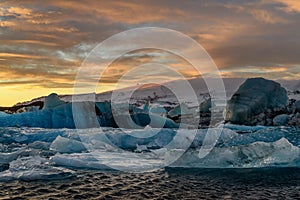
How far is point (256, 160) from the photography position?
10.2 meters

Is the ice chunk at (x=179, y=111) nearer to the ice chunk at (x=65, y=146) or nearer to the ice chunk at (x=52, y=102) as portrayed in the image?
the ice chunk at (x=52, y=102)

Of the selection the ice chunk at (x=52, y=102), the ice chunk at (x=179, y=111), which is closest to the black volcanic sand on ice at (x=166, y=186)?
the ice chunk at (x=52, y=102)

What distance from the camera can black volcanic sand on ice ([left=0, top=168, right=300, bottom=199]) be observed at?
6.48 m

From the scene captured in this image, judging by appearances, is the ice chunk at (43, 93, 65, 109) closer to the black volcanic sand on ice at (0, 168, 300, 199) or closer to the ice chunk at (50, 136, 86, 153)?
the ice chunk at (50, 136, 86, 153)

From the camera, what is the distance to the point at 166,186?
7281 millimetres

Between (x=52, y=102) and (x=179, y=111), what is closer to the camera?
(x=52, y=102)

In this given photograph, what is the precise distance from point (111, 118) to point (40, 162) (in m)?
13.4

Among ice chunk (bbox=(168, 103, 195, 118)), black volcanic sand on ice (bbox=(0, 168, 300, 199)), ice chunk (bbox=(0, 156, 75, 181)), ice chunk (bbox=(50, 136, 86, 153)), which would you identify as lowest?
black volcanic sand on ice (bbox=(0, 168, 300, 199))

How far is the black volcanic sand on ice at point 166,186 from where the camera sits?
6.48m

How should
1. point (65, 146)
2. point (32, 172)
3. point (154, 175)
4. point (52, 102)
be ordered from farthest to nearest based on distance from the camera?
point (52, 102), point (65, 146), point (154, 175), point (32, 172)

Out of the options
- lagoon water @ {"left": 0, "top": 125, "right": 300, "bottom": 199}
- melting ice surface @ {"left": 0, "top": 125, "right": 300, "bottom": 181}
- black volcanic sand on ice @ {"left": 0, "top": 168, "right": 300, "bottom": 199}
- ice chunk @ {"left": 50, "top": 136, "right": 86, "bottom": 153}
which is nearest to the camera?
black volcanic sand on ice @ {"left": 0, "top": 168, "right": 300, "bottom": 199}

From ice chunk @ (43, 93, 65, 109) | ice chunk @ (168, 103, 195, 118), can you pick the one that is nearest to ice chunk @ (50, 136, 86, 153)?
ice chunk @ (43, 93, 65, 109)

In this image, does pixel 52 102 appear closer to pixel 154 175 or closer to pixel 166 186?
pixel 154 175

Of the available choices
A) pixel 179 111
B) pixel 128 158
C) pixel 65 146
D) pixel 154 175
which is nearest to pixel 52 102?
pixel 179 111
